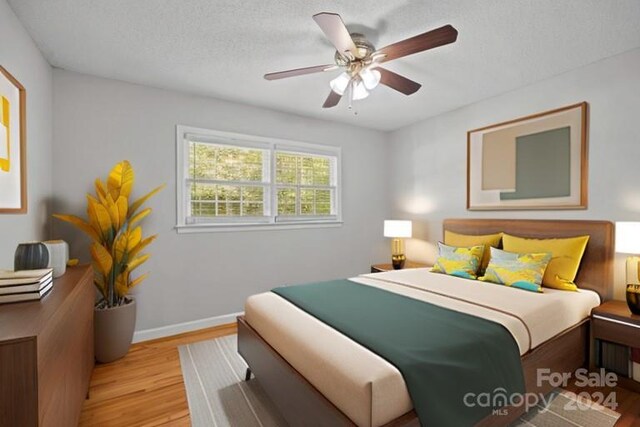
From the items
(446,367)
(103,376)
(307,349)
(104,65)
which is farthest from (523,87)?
(103,376)

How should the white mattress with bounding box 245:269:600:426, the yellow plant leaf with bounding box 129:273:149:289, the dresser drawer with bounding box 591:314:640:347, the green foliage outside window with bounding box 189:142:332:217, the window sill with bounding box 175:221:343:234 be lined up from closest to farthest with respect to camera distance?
the white mattress with bounding box 245:269:600:426 → the dresser drawer with bounding box 591:314:640:347 → the yellow plant leaf with bounding box 129:273:149:289 → the window sill with bounding box 175:221:343:234 → the green foliage outside window with bounding box 189:142:332:217

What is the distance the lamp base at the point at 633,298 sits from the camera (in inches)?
83.9

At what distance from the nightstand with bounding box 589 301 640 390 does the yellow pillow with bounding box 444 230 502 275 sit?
3.13 ft

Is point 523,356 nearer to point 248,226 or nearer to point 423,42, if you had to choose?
point 423,42

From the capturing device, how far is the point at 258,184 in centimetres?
374

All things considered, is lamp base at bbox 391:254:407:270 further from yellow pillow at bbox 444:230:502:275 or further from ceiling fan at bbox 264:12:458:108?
ceiling fan at bbox 264:12:458:108

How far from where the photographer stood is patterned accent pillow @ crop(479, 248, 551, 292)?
Answer: 8.17ft

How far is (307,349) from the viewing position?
157 cm

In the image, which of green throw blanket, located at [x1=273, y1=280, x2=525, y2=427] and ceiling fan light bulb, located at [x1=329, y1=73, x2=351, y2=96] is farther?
ceiling fan light bulb, located at [x1=329, y1=73, x2=351, y2=96]

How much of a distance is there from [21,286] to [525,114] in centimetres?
418

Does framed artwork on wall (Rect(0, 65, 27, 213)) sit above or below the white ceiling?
below

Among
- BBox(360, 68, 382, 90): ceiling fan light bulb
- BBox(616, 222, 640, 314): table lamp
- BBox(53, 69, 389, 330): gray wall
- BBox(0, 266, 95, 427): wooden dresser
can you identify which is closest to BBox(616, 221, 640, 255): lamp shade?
BBox(616, 222, 640, 314): table lamp

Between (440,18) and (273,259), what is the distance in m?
2.98

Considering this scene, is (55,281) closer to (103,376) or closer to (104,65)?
(103,376)
